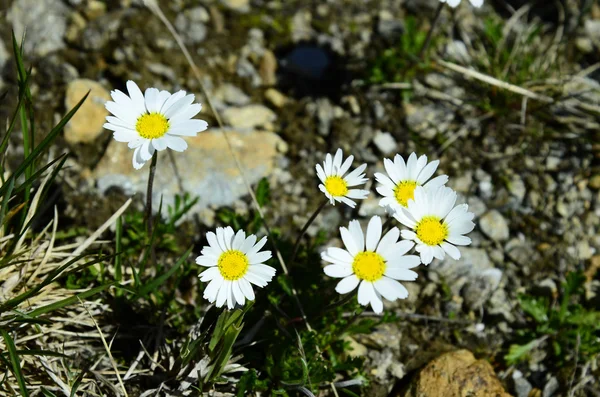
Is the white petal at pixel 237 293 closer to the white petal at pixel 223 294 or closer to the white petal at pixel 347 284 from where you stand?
the white petal at pixel 223 294

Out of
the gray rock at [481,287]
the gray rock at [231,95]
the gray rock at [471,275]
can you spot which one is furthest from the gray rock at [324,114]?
the gray rock at [481,287]

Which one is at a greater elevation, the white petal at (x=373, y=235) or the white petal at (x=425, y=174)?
the white petal at (x=425, y=174)

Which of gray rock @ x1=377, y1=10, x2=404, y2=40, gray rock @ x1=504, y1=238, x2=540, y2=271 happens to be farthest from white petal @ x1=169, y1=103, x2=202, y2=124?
gray rock @ x1=377, y1=10, x2=404, y2=40

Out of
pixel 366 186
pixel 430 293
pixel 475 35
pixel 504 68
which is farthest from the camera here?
pixel 475 35

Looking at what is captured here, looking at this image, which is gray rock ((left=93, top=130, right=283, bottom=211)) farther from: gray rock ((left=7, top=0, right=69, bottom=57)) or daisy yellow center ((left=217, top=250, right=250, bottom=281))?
daisy yellow center ((left=217, top=250, right=250, bottom=281))

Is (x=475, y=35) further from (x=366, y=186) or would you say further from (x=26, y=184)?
(x=26, y=184)

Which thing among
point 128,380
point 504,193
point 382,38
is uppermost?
point 382,38

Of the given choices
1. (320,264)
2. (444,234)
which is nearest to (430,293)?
(320,264)
